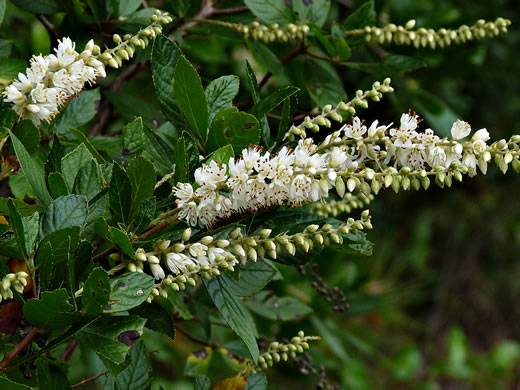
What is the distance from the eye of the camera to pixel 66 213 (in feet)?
2.68

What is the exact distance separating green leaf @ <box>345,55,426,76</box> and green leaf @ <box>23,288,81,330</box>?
805mm

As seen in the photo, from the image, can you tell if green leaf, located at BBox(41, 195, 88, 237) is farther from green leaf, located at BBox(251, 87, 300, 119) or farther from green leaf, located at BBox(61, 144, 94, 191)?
→ green leaf, located at BBox(251, 87, 300, 119)

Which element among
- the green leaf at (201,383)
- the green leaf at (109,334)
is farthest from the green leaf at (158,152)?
the green leaf at (201,383)

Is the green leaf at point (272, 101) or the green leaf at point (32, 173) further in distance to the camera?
the green leaf at point (272, 101)

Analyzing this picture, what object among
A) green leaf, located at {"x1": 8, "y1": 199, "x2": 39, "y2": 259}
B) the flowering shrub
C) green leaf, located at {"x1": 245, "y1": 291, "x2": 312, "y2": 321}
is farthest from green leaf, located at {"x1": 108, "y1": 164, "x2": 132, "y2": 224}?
green leaf, located at {"x1": 245, "y1": 291, "x2": 312, "y2": 321}

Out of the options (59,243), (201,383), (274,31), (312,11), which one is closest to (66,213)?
(59,243)

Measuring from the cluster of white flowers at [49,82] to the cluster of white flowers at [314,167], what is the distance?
216 mm

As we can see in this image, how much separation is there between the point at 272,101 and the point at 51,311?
428 millimetres

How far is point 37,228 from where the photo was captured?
816mm

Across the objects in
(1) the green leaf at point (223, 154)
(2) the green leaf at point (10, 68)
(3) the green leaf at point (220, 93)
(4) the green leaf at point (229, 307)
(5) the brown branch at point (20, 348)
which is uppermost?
(2) the green leaf at point (10, 68)

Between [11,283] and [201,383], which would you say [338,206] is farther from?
[11,283]

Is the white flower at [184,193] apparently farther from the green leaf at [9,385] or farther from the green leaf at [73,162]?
the green leaf at [9,385]

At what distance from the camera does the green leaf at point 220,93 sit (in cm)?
97

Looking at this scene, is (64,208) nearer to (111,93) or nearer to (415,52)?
(111,93)
